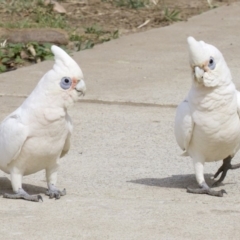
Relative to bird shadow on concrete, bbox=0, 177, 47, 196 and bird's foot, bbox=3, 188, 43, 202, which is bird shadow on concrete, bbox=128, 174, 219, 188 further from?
bird's foot, bbox=3, 188, 43, 202

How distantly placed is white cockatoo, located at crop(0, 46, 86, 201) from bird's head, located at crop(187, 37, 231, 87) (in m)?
0.68

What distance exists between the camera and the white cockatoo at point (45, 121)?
5.16 metres

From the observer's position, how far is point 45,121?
17.0ft

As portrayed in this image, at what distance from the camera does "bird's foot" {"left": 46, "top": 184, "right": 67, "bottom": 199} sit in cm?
550

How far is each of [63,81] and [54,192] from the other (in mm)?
777

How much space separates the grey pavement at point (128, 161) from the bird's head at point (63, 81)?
0.66 m

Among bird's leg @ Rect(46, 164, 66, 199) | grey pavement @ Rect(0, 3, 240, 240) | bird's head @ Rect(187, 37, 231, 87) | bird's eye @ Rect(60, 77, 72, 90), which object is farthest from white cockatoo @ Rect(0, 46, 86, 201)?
bird's head @ Rect(187, 37, 231, 87)

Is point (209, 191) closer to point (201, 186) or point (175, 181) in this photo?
point (201, 186)

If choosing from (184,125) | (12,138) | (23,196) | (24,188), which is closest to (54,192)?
(23,196)

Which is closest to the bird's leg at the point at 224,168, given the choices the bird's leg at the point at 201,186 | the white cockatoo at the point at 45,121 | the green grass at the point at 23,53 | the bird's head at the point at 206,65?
the bird's leg at the point at 201,186

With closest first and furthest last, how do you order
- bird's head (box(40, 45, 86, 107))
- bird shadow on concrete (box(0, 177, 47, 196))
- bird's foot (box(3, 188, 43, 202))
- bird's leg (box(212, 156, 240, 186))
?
1. bird's head (box(40, 45, 86, 107))
2. bird's foot (box(3, 188, 43, 202))
3. bird shadow on concrete (box(0, 177, 47, 196))
4. bird's leg (box(212, 156, 240, 186))

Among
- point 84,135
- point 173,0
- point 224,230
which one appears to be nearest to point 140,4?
point 173,0

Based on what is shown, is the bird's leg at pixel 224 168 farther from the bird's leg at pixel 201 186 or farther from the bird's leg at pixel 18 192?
A: the bird's leg at pixel 18 192

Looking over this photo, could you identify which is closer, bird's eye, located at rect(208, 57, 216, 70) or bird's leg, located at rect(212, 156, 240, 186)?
bird's eye, located at rect(208, 57, 216, 70)
